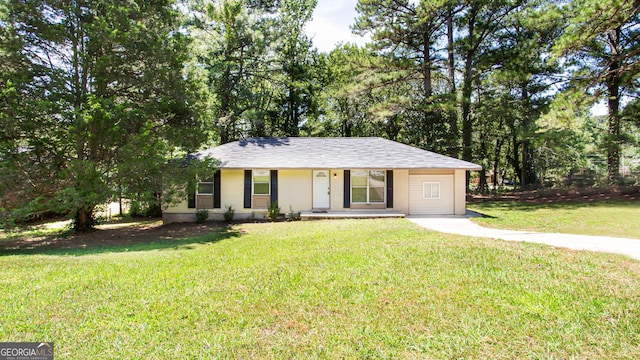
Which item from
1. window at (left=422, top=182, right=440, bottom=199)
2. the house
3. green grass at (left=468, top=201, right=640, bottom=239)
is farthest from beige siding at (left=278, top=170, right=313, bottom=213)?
green grass at (left=468, top=201, right=640, bottom=239)

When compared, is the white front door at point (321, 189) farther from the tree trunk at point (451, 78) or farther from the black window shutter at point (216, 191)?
the tree trunk at point (451, 78)

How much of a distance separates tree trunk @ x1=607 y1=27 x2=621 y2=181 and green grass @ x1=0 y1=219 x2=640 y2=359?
15.8 m

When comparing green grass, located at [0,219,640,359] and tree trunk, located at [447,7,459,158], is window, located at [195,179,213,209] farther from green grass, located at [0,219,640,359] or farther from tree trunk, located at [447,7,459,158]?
tree trunk, located at [447,7,459,158]

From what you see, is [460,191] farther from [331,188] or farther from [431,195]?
[331,188]

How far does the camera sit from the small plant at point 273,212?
13.7 meters

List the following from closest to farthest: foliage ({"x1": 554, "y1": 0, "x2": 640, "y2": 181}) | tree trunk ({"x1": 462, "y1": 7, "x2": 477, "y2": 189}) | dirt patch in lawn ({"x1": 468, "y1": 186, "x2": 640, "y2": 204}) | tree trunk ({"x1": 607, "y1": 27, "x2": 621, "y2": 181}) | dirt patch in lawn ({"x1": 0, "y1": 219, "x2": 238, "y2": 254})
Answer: dirt patch in lawn ({"x1": 0, "y1": 219, "x2": 238, "y2": 254}) → foliage ({"x1": 554, "y1": 0, "x2": 640, "y2": 181}) → dirt patch in lawn ({"x1": 468, "y1": 186, "x2": 640, "y2": 204}) → tree trunk ({"x1": 607, "y1": 27, "x2": 621, "y2": 181}) → tree trunk ({"x1": 462, "y1": 7, "x2": 477, "y2": 189})

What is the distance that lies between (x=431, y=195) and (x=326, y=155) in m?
5.10

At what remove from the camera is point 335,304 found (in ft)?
13.4

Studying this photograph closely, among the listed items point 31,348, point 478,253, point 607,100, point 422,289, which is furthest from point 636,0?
point 31,348

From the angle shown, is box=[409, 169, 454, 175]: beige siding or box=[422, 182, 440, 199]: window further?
box=[422, 182, 440, 199]: window

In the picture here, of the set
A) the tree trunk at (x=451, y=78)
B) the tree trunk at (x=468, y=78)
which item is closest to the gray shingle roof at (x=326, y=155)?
the tree trunk at (x=451, y=78)

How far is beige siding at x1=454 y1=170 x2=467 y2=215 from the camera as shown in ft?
46.5

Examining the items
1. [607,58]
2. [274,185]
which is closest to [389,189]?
[274,185]

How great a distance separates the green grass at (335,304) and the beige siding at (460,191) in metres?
7.27
